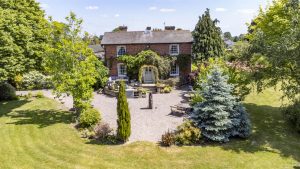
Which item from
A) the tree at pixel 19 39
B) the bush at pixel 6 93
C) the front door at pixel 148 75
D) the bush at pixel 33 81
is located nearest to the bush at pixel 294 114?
the front door at pixel 148 75

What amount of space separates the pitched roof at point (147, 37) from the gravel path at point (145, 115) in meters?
8.20

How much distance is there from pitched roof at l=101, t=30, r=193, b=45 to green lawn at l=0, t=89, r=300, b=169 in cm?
1886

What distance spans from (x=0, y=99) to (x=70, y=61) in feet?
42.3

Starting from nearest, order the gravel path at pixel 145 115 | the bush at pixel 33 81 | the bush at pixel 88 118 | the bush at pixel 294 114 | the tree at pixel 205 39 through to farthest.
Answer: the gravel path at pixel 145 115
the bush at pixel 88 118
the bush at pixel 294 114
the bush at pixel 33 81
the tree at pixel 205 39

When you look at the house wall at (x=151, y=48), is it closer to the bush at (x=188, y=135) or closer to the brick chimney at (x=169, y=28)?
the brick chimney at (x=169, y=28)

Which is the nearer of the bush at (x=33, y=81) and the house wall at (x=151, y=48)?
the bush at (x=33, y=81)

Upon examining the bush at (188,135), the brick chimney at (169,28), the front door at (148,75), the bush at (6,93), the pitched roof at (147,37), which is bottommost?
the bush at (188,135)

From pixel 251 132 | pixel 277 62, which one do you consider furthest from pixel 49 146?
pixel 277 62

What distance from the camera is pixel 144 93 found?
32.8m

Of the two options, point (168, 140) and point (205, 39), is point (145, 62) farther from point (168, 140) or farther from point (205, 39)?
point (168, 140)

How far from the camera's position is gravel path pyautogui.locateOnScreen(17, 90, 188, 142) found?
21.1 metres

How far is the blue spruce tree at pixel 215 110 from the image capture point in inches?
755

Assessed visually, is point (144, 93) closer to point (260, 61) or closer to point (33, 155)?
point (260, 61)

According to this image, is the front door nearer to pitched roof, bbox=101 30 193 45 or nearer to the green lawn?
pitched roof, bbox=101 30 193 45
